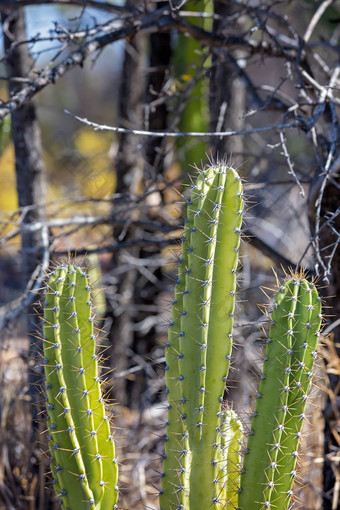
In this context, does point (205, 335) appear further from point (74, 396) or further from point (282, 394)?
point (74, 396)

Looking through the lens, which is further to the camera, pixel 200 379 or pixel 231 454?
pixel 231 454

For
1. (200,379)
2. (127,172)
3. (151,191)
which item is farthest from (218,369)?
(127,172)

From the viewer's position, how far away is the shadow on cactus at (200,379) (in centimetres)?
189

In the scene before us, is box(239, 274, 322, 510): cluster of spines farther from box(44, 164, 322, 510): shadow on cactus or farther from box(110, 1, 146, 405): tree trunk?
box(110, 1, 146, 405): tree trunk

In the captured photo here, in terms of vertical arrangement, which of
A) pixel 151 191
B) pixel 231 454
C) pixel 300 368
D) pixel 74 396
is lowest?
pixel 231 454

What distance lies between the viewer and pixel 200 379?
6.33 feet

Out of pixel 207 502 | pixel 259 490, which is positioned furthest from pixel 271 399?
pixel 207 502

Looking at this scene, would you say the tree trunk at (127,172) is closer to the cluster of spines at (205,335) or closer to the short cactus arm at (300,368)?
the cluster of spines at (205,335)

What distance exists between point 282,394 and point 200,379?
0.27 meters

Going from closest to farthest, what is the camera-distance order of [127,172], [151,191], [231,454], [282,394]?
[282,394]
[231,454]
[151,191]
[127,172]

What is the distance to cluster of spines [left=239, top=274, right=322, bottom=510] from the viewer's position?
1.88m

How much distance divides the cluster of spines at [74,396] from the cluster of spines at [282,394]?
510mm

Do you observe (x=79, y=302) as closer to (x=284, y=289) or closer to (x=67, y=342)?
(x=67, y=342)

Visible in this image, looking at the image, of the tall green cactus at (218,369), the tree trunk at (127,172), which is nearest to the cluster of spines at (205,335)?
the tall green cactus at (218,369)
